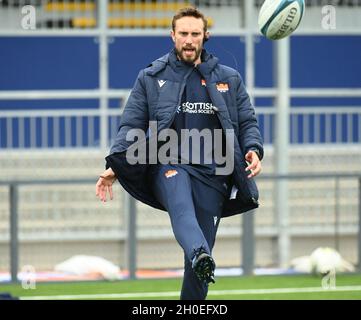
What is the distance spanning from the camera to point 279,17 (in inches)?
383

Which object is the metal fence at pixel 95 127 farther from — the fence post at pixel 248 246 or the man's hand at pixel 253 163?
the man's hand at pixel 253 163

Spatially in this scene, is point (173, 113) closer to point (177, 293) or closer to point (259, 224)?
point (177, 293)

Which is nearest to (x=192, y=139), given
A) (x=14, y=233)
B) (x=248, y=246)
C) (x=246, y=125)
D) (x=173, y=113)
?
(x=173, y=113)

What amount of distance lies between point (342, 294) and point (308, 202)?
292 centimetres

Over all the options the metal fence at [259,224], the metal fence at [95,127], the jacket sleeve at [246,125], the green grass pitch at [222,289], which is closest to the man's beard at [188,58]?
the jacket sleeve at [246,125]

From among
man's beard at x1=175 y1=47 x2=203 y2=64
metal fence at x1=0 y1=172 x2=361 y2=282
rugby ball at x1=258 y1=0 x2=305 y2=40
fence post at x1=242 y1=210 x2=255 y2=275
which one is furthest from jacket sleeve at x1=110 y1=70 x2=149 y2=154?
fence post at x1=242 y1=210 x2=255 y2=275

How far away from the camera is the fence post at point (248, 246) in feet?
48.1

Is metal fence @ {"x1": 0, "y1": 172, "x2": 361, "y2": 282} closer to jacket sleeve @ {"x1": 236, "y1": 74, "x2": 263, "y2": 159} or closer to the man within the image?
the man

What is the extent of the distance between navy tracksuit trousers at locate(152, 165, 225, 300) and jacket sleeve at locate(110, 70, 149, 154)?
0.33 metres

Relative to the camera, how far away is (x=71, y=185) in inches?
579

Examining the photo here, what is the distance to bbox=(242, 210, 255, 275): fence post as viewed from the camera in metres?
14.7
